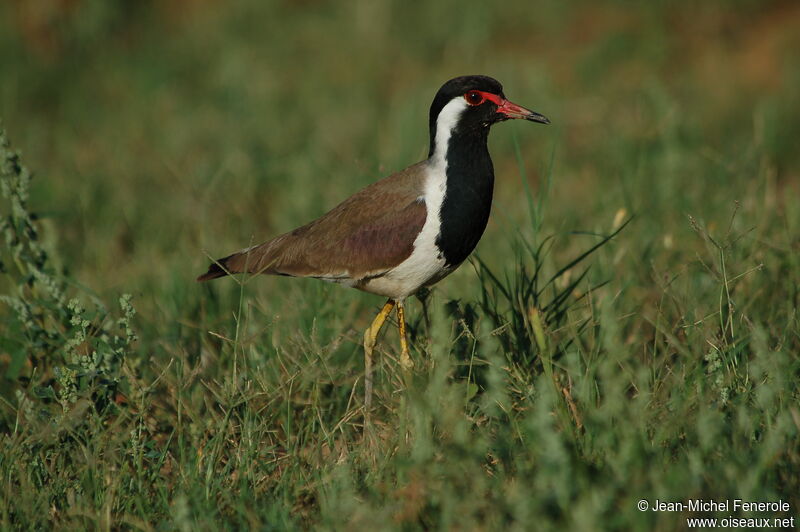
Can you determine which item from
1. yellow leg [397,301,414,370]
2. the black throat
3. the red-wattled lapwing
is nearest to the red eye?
the red-wattled lapwing

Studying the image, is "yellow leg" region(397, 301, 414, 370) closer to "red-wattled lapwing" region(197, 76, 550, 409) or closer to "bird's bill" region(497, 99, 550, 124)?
"red-wattled lapwing" region(197, 76, 550, 409)

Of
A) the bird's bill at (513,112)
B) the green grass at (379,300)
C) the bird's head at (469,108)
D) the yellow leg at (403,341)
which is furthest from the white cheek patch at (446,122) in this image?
the yellow leg at (403,341)

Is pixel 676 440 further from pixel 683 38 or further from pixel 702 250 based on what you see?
pixel 683 38

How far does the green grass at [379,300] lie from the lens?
2.72 metres

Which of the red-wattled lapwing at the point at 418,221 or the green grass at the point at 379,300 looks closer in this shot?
the green grass at the point at 379,300

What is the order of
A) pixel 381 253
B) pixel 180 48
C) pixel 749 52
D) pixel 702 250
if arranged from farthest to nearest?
1. pixel 180 48
2. pixel 749 52
3. pixel 702 250
4. pixel 381 253

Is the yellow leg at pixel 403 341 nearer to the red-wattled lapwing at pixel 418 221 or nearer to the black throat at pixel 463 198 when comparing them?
the red-wattled lapwing at pixel 418 221

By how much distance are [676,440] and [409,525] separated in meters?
0.87

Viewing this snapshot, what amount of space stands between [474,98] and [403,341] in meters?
1.02

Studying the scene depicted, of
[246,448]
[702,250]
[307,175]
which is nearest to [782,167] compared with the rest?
[702,250]

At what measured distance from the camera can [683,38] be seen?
795 centimetres

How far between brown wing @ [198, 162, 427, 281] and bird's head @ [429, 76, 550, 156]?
7.4 inches

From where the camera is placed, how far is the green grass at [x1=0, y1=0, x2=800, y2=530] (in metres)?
2.72

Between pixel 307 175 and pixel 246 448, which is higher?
pixel 307 175
